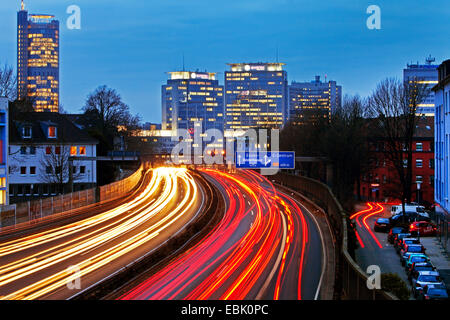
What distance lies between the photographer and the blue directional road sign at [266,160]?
4944 centimetres

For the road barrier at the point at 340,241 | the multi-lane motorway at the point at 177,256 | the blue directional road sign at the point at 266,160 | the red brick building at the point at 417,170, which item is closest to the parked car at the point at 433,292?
the road barrier at the point at 340,241

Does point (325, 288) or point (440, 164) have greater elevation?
point (440, 164)

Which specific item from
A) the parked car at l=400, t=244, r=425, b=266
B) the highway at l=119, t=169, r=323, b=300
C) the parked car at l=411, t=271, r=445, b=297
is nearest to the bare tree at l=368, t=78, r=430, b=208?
the highway at l=119, t=169, r=323, b=300

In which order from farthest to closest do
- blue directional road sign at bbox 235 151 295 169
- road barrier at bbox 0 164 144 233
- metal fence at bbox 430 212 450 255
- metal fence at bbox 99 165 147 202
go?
blue directional road sign at bbox 235 151 295 169, metal fence at bbox 99 165 147 202, metal fence at bbox 430 212 450 255, road barrier at bbox 0 164 144 233

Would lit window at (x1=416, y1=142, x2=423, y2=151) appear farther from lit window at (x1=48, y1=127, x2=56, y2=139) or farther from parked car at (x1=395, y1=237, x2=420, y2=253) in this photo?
lit window at (x1=48, y1=127, x2=56, y2=139)

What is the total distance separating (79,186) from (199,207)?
64.7 feet

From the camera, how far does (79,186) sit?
2301 inches

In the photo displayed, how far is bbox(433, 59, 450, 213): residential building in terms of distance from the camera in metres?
35.0

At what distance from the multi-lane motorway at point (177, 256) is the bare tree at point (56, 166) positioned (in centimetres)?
1247

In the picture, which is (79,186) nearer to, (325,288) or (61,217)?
(61,217)

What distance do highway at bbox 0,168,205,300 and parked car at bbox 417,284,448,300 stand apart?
11.0 metres

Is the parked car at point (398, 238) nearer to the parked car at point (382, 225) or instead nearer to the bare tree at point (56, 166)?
the parked car at point (382, 225)

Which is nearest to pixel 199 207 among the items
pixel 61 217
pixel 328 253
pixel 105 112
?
pixel 61 217

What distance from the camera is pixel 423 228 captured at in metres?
36.9
